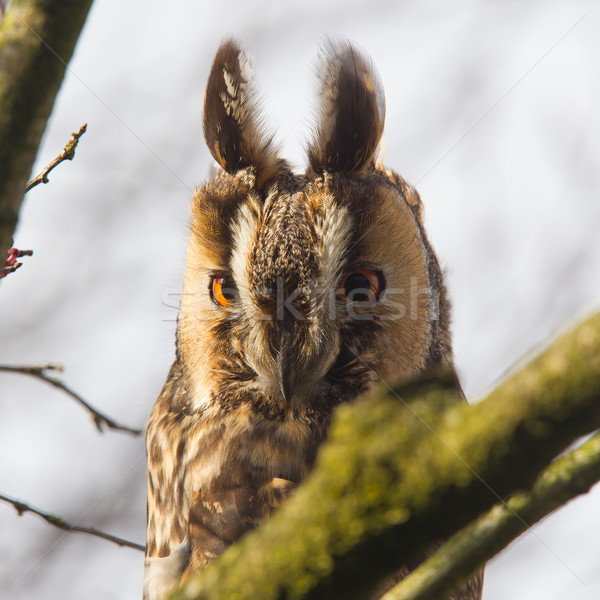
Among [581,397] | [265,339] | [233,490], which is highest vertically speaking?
[581,397]

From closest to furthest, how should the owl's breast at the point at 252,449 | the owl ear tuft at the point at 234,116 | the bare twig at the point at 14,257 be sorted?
1. the bare twig at the point at 14,257
2. the owl's breast at the point at 252,449
3. the owl ear tuft at the point at 234,116

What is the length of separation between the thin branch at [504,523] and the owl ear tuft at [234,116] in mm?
1860

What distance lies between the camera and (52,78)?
1174 mm

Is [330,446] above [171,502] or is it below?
above

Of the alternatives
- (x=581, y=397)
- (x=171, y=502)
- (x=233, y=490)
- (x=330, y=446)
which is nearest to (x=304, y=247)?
(x=233, y=490)

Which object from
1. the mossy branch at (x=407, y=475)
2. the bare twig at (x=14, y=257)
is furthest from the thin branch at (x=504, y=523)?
the bare twig at (x=14, y=257)

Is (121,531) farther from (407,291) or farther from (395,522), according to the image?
(395,522)

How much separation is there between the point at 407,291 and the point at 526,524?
1661mm

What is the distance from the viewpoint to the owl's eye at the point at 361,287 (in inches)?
96.0

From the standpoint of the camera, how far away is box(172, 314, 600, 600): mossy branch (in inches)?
34.3

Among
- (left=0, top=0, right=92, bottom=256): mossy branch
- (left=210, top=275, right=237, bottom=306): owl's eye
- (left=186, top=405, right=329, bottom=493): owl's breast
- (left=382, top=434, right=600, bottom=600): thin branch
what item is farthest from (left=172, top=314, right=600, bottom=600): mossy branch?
(left=210, top=275, right=237, bottom=306): owl's eye

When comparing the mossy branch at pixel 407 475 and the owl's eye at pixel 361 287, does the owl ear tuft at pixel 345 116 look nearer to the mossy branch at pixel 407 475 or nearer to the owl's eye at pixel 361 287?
the owl's eye at pixel 361 287

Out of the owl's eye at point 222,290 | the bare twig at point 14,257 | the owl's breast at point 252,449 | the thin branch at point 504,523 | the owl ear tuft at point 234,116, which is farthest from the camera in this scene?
the owl ear tuft at point 234,116

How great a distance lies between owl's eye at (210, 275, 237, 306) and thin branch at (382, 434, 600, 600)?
5.22ft
